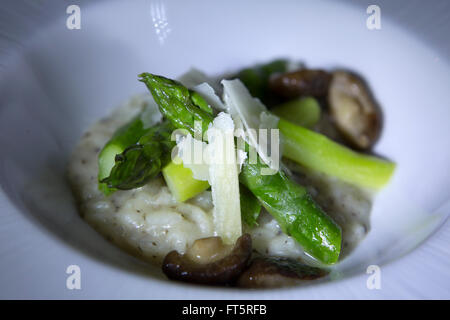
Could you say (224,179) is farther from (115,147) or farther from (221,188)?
(115,147)

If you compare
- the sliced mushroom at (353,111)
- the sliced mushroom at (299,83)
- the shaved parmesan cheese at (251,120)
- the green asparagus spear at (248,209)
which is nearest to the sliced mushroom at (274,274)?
the green asparagus spear at (248,209)

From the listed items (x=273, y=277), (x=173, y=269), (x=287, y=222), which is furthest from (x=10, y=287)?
(x=287, y=222)

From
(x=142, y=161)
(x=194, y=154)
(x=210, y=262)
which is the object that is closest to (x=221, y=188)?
(x=194, y=154)

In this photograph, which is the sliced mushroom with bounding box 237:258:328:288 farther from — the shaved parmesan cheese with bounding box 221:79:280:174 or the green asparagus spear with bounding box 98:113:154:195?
the green asparagus spear with bounding box 98:113:154:195

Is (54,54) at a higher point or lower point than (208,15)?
lower

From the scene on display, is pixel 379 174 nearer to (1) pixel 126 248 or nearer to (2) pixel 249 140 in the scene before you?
(2) pixel 249 140

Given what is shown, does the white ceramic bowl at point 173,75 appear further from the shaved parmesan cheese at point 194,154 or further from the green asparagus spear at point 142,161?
the shaved parmesan cheese at point 194,154
